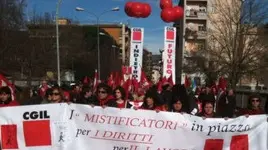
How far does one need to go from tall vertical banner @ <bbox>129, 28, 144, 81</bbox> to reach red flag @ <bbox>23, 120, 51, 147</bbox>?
13132 mm

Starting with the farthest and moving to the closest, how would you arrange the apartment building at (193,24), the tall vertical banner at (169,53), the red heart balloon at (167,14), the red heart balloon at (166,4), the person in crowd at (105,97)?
the apartment building at (193,24)
the tall vertical banner at (169,53)
the red heart balloon at (166,4)
the red heart balloon at (167,14)
the person in crowd at (105,97)

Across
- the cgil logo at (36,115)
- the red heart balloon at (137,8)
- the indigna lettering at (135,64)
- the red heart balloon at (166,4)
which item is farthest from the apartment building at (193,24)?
the cgil logo at (36,115)

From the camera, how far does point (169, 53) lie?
19578 millimetres

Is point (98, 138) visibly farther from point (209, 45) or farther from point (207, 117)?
point (209, 45)

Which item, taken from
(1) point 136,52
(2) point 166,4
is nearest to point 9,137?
(2) point 166,4

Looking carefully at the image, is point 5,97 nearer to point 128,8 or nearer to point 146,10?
point 128,8

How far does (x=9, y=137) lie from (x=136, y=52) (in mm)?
13635

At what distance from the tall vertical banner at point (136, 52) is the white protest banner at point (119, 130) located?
13.1 m

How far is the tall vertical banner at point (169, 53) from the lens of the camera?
19359 mm

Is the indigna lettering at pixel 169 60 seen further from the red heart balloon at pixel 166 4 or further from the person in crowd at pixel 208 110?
the person in crowd at pixel 208 110

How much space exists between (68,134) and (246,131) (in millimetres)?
2477

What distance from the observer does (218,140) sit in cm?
733

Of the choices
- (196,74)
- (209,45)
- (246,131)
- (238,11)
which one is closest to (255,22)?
(238,11)

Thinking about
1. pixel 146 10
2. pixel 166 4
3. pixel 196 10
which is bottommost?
pixel 146 10
